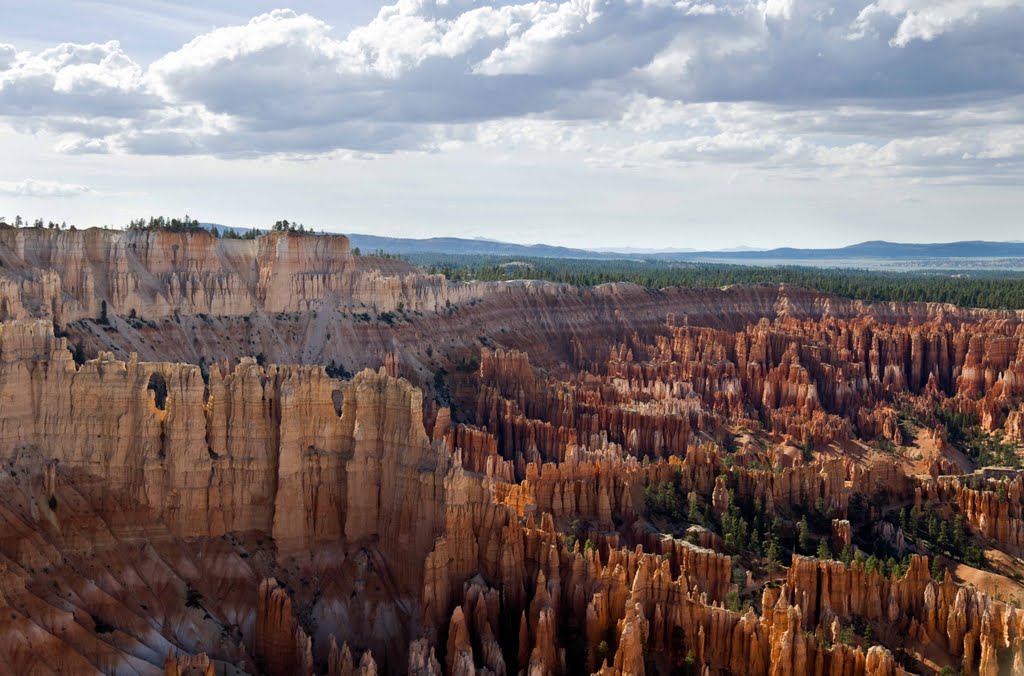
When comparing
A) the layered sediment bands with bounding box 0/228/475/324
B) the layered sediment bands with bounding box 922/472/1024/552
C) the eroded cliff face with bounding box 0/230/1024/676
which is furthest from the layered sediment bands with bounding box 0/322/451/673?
the layered sediment bands with bounding box 922/472/1024/552

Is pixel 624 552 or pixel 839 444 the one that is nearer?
pixel 624 552

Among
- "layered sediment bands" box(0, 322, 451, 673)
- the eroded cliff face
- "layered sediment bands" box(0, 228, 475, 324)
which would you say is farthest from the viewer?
"layered sediment bands" box(0, 228, 475, 324)

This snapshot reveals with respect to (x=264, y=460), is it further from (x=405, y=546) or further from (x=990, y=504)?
(x=990, y=504)

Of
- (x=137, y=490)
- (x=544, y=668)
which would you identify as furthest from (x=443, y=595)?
(x=137, y=490)

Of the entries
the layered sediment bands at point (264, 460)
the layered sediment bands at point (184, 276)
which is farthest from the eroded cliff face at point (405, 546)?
the layered sediment bands at point (184, 276)

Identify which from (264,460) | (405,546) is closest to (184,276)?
(264,460)

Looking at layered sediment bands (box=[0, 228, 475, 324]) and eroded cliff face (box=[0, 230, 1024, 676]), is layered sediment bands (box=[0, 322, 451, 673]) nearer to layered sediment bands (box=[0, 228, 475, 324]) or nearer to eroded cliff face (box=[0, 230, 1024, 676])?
eroded cliff face (box=[0, 230, 1024, 676])

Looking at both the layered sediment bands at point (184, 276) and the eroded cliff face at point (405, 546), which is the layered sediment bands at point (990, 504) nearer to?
the eroded cliff face at point (405, 546)

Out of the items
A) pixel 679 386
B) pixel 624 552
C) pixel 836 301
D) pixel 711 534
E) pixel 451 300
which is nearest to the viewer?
pixel 624 552

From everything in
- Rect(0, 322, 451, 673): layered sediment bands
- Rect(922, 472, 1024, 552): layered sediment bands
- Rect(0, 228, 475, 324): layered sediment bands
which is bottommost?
Rect(922, 472, 1024, 552): layered sediment bands

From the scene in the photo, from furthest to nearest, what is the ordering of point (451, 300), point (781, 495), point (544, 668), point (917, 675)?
point (451, 300) → point (781, 495) → point (917, 675) → point (544, 668)

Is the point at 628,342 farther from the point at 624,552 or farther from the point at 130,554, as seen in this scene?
the point at 130,554
